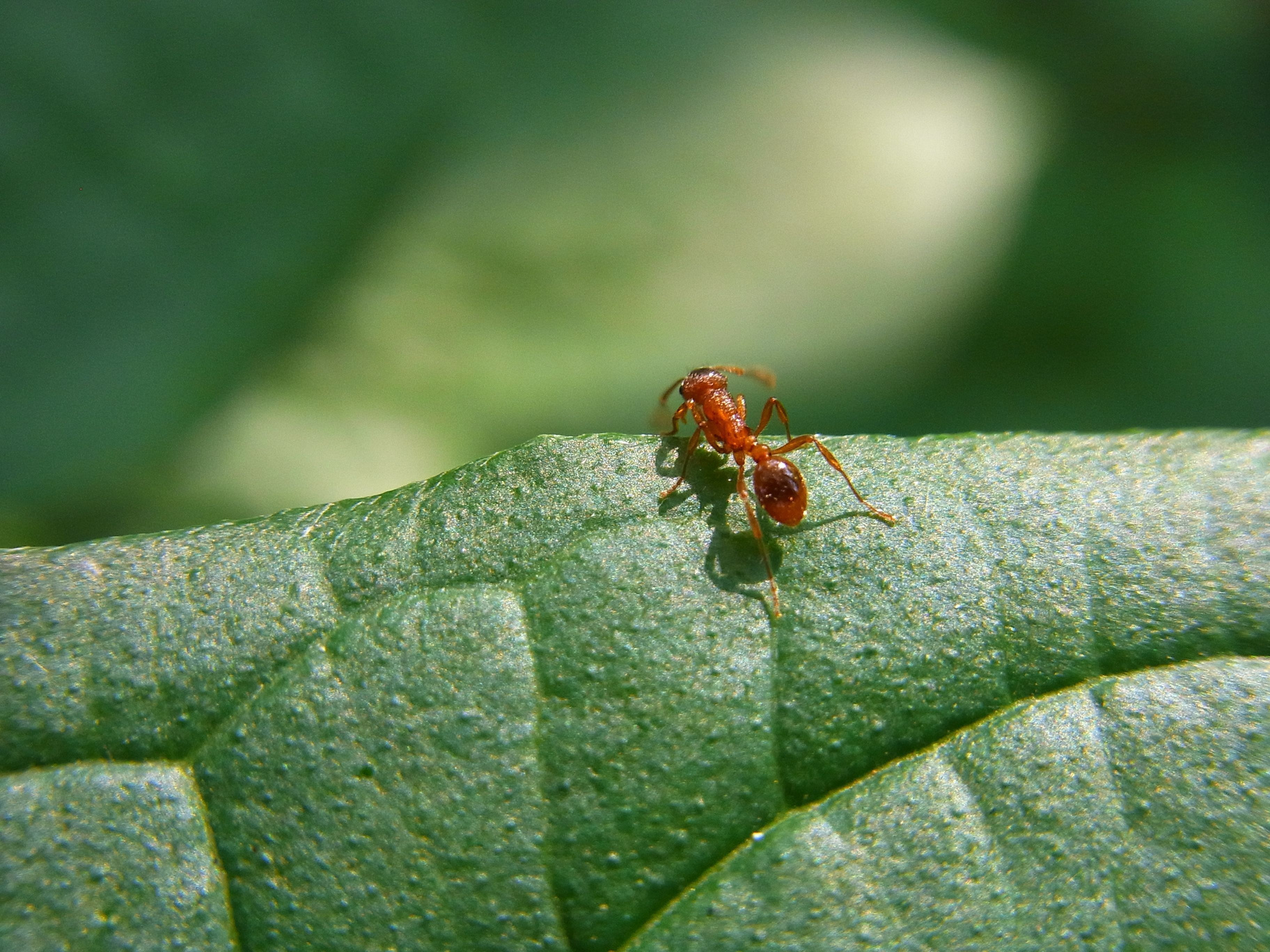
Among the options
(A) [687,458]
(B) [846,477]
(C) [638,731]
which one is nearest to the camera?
(C) [638,731]

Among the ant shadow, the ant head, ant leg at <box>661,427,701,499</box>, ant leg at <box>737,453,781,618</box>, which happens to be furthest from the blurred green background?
the ant shadow

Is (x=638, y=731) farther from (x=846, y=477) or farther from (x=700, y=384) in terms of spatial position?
(x=700, y=384)

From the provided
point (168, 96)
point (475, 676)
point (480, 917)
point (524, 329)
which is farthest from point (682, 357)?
point (480, 917)

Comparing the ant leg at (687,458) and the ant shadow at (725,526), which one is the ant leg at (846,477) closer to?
the ant shadow at (725,526)

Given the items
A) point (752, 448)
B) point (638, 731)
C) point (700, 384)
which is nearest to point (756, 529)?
point (638, 731)

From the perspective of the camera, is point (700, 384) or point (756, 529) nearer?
point (756, 529)

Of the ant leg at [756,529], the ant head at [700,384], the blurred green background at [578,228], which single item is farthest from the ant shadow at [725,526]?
the blurred green background at [578,228]

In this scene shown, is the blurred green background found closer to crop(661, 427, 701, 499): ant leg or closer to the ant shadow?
crop(661, 427, 701, 499): ant leg
